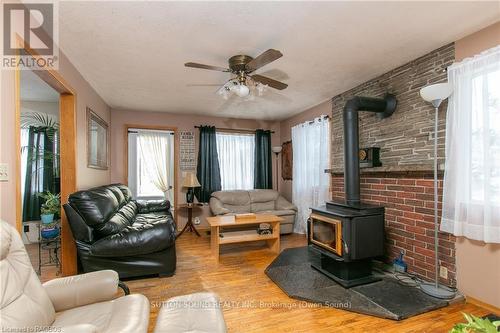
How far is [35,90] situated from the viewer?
3.77m

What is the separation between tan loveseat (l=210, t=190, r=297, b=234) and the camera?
15.5ft

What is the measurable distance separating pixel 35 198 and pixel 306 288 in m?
4.39

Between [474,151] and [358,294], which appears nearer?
[474,151]

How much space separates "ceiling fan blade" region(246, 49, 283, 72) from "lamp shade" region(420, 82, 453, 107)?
141 centimetres

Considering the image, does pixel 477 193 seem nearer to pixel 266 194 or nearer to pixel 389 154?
pixel 389 154

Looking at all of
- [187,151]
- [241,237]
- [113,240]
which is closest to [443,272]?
[241,237]

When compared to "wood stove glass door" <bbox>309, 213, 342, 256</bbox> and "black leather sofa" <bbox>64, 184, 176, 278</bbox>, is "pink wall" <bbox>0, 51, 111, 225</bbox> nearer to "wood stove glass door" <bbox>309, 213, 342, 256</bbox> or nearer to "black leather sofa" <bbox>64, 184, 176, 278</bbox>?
"black leather sofa" <bbox>64, 184, 176, 278</bbox>

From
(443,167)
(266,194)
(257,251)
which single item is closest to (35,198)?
(257,251)

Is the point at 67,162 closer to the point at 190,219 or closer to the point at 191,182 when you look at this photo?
the point at 191,182

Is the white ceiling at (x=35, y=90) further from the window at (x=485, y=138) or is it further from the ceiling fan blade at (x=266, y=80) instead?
the window at (x=485, y=138)

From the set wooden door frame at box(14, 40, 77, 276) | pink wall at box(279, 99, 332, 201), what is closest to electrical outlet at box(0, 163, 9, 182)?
wooden door frame at box(14, 40, 77, 276)

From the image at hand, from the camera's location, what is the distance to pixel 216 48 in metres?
2.43

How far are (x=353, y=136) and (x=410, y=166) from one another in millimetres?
670

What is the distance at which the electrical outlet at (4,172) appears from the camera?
4.92ft
